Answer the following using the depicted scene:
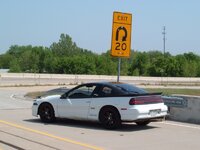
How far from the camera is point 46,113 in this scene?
583 inches

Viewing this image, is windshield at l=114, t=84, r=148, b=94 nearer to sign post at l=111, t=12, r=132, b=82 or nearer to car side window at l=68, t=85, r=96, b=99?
car side window at l=68, t=85, r=96, b=99

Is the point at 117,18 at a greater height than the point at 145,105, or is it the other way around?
the point at 117,18

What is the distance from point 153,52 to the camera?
17262 centimetres

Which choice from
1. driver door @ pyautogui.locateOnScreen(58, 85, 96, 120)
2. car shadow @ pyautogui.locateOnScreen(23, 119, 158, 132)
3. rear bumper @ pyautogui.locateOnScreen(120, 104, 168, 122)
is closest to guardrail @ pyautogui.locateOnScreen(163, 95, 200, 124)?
car shadow @ pyautogui.locateOnScreen(23, 119, 158, 132)

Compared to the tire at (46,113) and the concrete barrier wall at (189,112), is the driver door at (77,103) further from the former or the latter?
the concrete barrier wall at (189,112)

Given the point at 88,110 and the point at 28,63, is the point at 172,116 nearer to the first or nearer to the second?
the point at 88,110

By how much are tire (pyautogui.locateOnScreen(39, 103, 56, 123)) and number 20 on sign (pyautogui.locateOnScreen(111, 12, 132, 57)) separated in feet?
10.7

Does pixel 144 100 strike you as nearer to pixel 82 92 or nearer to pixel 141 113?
pixel 141 113

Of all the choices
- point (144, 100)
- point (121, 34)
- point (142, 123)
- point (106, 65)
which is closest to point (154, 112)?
point (144, 100)

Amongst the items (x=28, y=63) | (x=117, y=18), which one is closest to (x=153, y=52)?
(x=28, y=63)

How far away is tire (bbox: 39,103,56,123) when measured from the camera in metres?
14.7

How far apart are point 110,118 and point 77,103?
135cm

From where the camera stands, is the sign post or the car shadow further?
the sign post

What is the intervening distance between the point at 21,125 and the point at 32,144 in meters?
3.75
